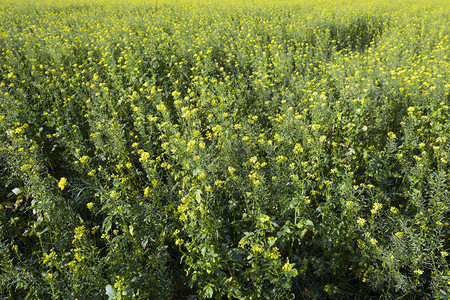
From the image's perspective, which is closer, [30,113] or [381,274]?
[381,274]

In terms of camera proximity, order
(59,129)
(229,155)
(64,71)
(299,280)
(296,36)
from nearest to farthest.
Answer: (299,280), (229,155), (59,129), (64,71), (296,36)

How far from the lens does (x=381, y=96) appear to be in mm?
4348

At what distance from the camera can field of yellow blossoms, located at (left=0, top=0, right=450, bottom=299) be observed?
2.11 meters

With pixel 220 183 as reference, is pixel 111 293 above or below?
below

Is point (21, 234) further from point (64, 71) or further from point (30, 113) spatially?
point (64, 71)

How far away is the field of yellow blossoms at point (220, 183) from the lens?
211cm

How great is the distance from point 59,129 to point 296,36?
22.0 feet

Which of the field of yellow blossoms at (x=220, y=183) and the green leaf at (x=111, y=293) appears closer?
the green leaf at (x=111, y=293)

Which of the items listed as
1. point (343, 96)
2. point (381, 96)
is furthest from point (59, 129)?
point (381, 96)

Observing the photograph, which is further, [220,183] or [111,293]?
[220,183]

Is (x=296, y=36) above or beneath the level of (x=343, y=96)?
above

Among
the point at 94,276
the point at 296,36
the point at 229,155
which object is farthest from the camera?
the point at 296,36

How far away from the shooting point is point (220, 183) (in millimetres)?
2551

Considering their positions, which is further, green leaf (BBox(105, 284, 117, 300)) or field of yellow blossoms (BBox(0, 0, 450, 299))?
field of yellow blossoms (BBox(0, 0, 450, 299))
